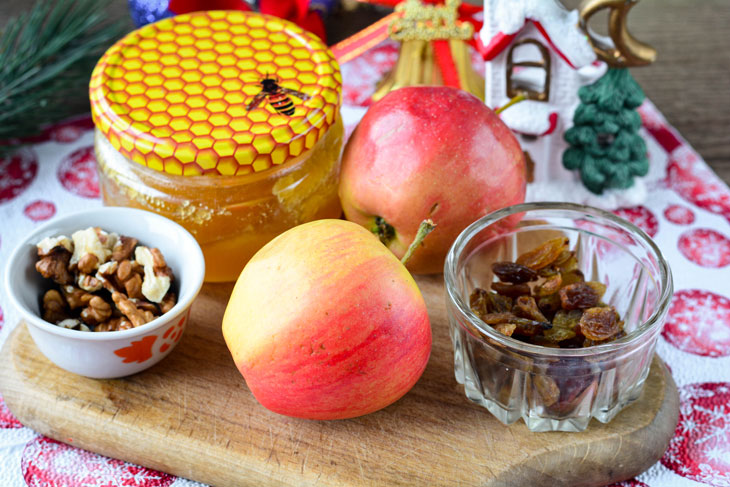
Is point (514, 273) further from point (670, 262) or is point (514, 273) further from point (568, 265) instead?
point (670, 262)

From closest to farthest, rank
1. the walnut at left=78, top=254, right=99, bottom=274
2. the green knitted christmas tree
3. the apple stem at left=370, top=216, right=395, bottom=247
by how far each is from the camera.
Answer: the walnut at left=78, top=254, right=99, bottom=274 → the apple stem at left=370, top=216, right=395, bottom=247 → the green knitted christmas tree

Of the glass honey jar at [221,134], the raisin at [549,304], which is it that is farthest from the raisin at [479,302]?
the glass honey jar at [221,134]

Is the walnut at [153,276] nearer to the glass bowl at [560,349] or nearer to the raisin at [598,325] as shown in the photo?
the glass bowl at [560,349]

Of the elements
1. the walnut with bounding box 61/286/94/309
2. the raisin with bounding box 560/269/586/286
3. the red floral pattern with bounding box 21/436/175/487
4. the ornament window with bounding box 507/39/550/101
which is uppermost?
the ornament window with bounding box 507/39/550/101

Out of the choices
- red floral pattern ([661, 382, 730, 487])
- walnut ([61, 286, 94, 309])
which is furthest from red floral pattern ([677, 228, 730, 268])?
walnut ([61, 286, 94, 309])

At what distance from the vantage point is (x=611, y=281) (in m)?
0.91

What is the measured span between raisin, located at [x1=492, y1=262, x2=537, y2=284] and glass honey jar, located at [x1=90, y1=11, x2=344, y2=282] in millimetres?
245

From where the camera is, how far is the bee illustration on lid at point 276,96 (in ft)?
2.97

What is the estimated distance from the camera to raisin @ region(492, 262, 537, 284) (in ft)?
2.79

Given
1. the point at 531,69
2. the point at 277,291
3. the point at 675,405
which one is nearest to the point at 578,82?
the point at 531,69

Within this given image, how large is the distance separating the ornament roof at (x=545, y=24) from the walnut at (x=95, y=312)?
0.59 metres

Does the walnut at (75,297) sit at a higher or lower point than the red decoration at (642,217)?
higher

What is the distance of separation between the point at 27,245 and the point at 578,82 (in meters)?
0.74

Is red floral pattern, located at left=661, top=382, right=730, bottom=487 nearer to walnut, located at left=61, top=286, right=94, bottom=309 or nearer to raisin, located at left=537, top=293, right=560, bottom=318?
raisin, located at left=537, top=293, right=560, bottom=318
